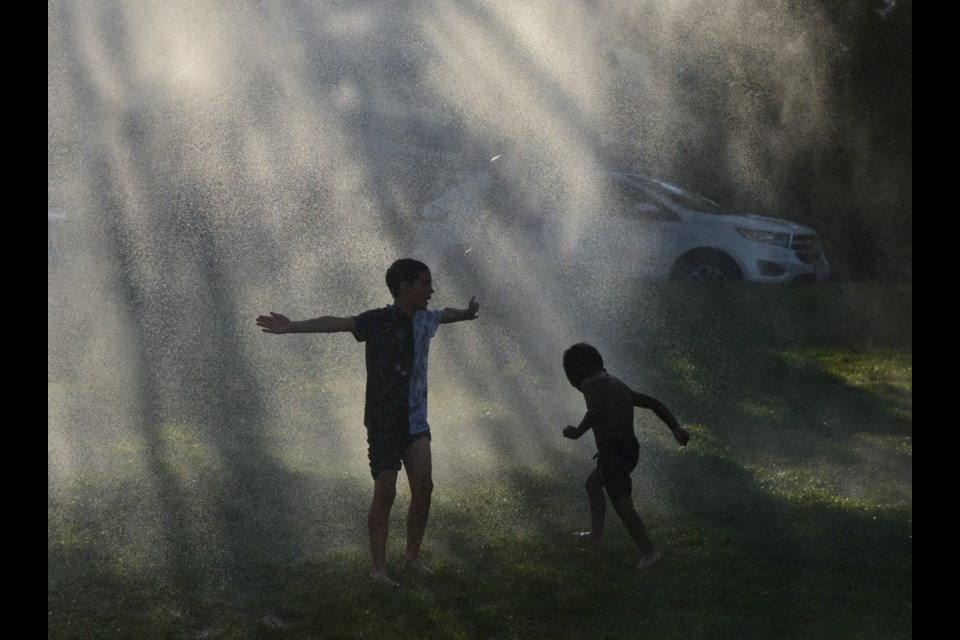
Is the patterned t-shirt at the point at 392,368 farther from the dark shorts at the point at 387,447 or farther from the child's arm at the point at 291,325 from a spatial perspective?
the child's arm at the point at 291,325

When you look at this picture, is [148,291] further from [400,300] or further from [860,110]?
[860,110]

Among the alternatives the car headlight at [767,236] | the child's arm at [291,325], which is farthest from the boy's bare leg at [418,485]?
the car headlight at [767,236]

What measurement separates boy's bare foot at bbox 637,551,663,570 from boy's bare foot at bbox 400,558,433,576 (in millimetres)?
1007

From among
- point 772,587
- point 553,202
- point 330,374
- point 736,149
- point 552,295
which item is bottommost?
point 772,587

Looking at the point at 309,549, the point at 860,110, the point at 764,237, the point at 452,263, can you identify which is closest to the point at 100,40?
the point at 452,263

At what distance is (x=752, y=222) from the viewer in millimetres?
14445

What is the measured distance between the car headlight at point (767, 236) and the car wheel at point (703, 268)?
0.39 m

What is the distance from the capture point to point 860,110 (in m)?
18.5

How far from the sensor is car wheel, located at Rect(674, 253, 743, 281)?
46.2 ft

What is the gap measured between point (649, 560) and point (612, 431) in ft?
2.13

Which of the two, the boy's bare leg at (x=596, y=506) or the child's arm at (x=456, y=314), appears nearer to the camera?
the child's arm at (x=456, y=314)

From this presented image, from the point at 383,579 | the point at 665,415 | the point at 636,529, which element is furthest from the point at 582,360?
the point at 383,579

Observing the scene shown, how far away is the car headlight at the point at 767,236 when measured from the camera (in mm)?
14305
